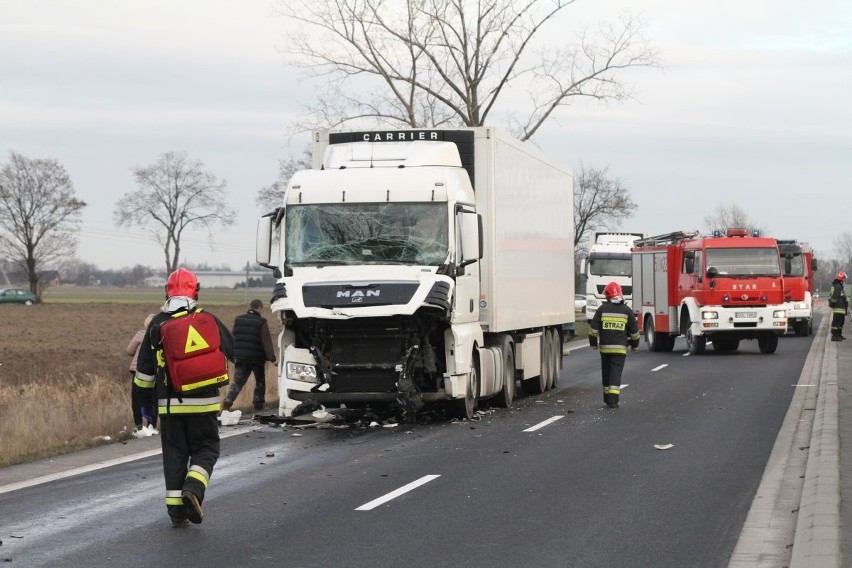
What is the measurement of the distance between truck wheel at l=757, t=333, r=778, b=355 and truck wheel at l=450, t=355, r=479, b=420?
18.3 metres

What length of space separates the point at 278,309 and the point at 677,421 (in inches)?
209

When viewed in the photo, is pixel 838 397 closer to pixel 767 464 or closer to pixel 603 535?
pixel 767 464

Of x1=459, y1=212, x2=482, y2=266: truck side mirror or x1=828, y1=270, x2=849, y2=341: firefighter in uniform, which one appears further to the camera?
x1=828, y1=270, x2=849, y2=341: firefighter in uniform

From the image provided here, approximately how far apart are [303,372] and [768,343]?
21048mm

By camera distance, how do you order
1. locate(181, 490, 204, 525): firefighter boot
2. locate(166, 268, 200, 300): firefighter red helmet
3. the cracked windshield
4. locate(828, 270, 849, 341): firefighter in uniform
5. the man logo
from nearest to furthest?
1. locate(181, 490, 204, 525): firefighter boot
2. locate(166, 268, 200, 300): firefighter red helmet
3. the man logo
4. the cracked windshield
5. locate(828, 270, 849, 341): firefighter in uniform

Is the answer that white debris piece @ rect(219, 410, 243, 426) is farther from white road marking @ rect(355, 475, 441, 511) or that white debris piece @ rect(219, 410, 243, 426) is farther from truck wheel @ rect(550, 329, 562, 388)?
truck wheel @ rect(550, 329, 562, 388)

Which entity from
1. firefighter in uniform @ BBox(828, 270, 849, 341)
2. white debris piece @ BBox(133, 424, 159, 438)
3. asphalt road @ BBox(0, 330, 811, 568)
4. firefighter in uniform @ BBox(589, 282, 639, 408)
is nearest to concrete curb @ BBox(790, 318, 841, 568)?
asphalt road @ BBox(0, 330, 811, 568)

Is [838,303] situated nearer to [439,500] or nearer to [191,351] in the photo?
[439,500]

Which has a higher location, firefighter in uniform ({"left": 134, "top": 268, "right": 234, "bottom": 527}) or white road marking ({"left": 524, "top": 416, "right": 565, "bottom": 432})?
firefighter in uniform ({"left": 134, "top": 268, "right": 234, "bottom": 527})

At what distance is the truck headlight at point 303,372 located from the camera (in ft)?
52.2

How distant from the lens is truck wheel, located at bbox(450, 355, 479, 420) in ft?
55.8

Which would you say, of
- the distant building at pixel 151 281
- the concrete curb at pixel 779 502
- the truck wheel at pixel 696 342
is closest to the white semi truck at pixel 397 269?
the concrete curb at pixel 779 502

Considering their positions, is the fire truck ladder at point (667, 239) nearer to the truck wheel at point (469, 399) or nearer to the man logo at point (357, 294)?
the truck wheel at point (469, 399)

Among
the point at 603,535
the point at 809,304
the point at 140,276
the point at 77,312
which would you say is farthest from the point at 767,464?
the point at 140,276
